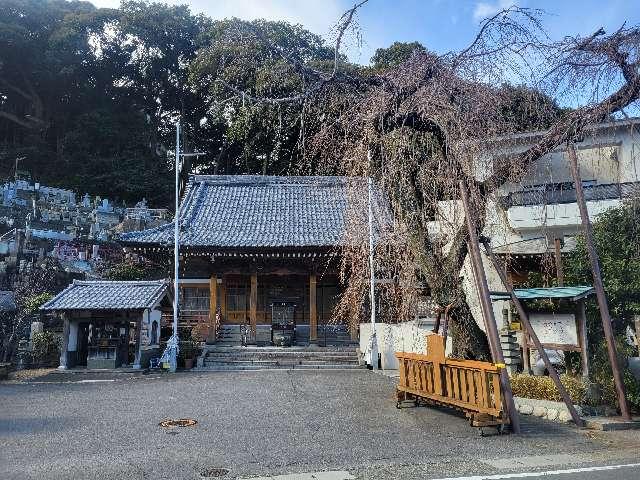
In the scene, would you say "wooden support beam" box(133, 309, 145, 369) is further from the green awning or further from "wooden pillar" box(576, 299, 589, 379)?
"wooden pillar" box(576, 299, 589, 379)

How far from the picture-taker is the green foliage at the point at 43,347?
1759 centimetres

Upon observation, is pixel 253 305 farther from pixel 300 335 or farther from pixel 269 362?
pixel 269 362

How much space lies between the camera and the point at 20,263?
23.7m

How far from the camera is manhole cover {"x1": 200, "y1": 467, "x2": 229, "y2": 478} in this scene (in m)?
5.59

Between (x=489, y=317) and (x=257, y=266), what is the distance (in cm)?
1529

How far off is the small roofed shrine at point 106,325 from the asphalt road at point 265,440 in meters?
5.35

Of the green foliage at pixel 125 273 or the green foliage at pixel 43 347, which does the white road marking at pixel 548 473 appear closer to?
the green foliage at pixel 43 347

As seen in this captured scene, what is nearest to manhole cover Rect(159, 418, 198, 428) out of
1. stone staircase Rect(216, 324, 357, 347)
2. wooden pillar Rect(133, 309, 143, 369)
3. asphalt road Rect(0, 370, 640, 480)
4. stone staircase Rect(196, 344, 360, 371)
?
asphalt road Rect(0, 370, 640, 480)

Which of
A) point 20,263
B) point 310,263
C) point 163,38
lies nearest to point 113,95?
point 163,38

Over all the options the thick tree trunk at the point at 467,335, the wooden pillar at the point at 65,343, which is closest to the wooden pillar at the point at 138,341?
the wooden pillar at the point at 65,343

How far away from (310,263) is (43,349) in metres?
10.8

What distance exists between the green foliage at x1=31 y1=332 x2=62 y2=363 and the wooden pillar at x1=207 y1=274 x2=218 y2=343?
563cm

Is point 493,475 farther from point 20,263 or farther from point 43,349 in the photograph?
point 20,263

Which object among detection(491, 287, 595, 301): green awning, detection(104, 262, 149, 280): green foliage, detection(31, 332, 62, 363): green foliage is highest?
detection(104, 262, 149, 280): green foliage
